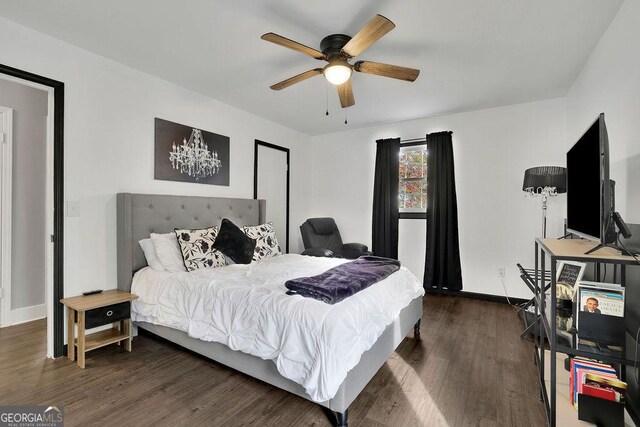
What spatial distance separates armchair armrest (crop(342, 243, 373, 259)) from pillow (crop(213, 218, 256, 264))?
5.46ft

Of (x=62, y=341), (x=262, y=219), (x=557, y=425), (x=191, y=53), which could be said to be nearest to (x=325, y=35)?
(x=191, y=53)

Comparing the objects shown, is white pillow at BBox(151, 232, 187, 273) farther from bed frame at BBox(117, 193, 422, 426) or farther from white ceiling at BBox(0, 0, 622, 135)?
white ceiling at BBox(0, 0, 622, 135)

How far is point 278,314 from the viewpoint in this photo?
1.74 meters

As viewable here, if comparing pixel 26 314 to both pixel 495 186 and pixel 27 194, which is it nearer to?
pixel 27 194

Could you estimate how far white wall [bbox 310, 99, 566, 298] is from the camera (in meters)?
3.61

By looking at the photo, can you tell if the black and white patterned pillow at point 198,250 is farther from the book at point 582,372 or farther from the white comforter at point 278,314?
the book at point 582,372

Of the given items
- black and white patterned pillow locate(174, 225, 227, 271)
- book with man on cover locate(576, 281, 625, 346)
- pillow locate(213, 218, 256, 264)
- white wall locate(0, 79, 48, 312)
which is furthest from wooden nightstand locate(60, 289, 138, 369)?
book with man on cover locate(576, 281, 625, 346)

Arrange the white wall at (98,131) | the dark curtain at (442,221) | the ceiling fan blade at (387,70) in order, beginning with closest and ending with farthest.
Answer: the ceiling fan blade at (387,70), the white wall at (98,131), the dark curtain at (442,221)

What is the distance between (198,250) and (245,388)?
52.0 inches

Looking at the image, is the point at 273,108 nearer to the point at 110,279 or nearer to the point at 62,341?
the point at 110,279

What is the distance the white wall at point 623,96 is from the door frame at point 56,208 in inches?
157

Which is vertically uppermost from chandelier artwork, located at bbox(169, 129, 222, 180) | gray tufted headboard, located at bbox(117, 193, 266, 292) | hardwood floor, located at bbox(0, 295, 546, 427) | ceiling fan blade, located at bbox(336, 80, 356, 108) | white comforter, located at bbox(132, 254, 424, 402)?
ceiling fan blade, located at bbox(336, 80, 356, 108)

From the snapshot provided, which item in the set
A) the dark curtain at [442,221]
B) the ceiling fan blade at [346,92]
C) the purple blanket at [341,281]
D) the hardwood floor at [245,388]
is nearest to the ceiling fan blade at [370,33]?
the ceiling fan blade at [346,92]

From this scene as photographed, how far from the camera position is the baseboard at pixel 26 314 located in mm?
3059
